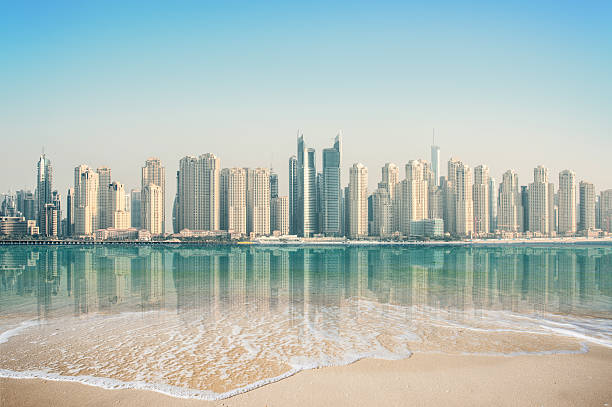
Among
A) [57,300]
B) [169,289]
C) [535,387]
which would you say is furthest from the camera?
[169,289]

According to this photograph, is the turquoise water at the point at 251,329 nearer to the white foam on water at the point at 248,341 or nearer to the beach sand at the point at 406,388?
the white foam on water at the point at 248,341

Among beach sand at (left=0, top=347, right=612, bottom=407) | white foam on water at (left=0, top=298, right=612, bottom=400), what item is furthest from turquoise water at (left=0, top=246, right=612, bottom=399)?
beach sand at (left=0, top=347, right=612, bottom=407)

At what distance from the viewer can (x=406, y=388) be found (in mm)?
11719

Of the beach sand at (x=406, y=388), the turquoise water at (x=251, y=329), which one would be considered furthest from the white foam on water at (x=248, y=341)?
the beach sand at (x=406, y=388)

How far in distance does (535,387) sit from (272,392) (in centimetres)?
712

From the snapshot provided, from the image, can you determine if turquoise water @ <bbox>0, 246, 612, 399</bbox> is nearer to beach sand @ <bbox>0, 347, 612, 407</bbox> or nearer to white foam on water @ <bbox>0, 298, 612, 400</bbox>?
white foam on water @ <bbox>0, 298, 612, 400</bbox>

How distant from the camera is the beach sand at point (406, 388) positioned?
10.8 metres

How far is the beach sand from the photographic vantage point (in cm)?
1080

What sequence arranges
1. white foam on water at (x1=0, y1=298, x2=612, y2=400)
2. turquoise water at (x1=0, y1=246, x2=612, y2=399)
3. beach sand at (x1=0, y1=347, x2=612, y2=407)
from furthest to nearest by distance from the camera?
turquoise water at (x1=0, y1=246, x2=612, y2=399), white foam on water at (x1=0, y1=298, x2=612, y2=400), beach sand at (x1=0, y1=347, x2=612, y2=407)

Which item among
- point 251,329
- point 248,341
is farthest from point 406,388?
point 251,329

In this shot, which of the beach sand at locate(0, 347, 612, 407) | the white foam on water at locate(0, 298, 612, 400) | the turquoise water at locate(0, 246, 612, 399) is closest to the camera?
the beach sand at locate(0, 347, 612, 407)

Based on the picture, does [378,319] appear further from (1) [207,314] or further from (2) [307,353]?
(1) [207,314]

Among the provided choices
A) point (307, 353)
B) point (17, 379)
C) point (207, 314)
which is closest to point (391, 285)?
A: point (207, 314)

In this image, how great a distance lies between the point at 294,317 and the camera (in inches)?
836
